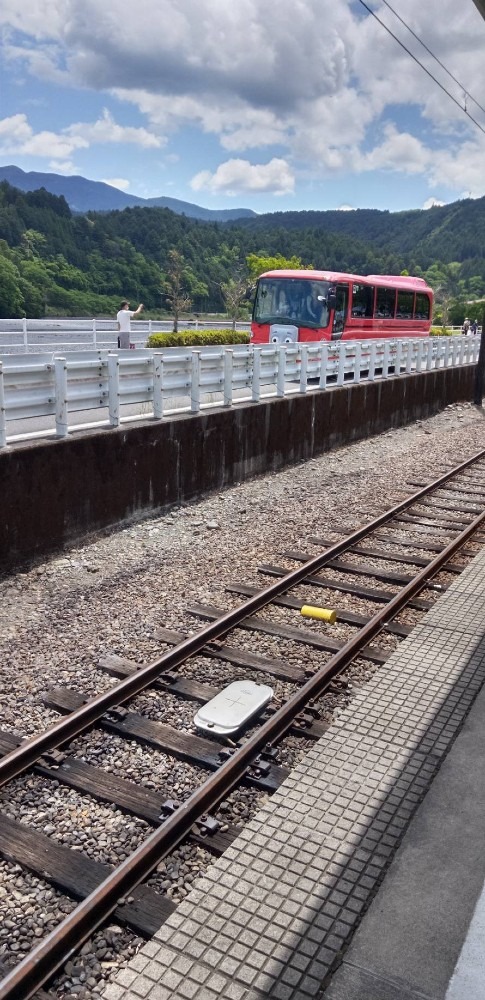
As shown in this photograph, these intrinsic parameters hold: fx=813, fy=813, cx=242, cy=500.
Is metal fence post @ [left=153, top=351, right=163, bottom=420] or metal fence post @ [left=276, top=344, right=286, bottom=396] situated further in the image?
metal fence post @ [left=276, top=344, right=286, bottom=396]

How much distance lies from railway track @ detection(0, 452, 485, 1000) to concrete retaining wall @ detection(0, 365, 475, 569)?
228cm

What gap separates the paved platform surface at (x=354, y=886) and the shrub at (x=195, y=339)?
26154 millimetres

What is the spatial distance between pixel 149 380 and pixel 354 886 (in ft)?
28.2

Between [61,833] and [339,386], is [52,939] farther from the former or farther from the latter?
[339,386]

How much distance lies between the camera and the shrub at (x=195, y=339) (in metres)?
30.6

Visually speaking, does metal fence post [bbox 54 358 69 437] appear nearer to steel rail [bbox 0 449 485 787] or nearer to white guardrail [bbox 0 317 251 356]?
steel rail [bbox 0 449 485 787]

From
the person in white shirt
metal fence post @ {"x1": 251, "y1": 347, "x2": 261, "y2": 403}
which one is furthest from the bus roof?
metal fence post @ {"x1": 251, "y1": 347, "x2": 261, "y2": 403}

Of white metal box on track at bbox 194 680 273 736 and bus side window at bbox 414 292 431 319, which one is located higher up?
bus side window at bbox 414 292 431 319

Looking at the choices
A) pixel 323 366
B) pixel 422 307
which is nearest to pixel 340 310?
pixel 323 366

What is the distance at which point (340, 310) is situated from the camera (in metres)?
22.5

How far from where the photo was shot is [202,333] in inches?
1362

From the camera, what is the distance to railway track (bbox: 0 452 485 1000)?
381 cm

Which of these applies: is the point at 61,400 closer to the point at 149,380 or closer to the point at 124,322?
the point at 149,380

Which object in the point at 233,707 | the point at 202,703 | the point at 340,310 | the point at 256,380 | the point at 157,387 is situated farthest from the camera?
the point at 340,310
